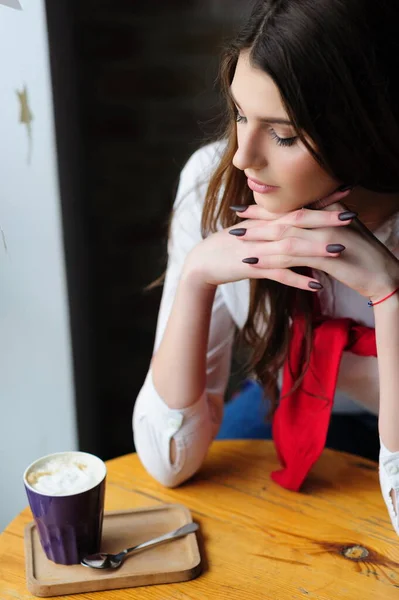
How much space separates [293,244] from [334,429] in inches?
24.0

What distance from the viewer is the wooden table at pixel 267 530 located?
90cm

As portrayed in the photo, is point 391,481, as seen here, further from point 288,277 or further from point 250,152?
point 250,152

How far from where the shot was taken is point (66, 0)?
4.74 feet

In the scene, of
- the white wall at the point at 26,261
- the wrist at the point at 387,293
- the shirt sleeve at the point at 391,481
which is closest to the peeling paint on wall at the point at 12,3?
the white wall at the point at 26,261

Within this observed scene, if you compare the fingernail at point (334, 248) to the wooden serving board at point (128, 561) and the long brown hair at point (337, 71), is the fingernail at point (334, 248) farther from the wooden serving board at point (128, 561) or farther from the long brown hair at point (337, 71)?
the wooden serving board at point (128, 561)

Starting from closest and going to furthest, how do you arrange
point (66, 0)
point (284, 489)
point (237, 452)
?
point (284, 489)
point (237, 452)
point (66, 0)

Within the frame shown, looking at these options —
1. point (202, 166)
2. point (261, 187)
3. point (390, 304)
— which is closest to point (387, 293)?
point (390, 304)

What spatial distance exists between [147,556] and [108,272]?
1.04 metres

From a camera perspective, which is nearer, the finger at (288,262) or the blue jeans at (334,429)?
the finger at (288,262)

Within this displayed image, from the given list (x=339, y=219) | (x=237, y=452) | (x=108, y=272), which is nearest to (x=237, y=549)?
(x=237, y=452)

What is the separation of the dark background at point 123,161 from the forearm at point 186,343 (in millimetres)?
440

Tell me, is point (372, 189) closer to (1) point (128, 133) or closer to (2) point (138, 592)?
(2) point (138, 592)

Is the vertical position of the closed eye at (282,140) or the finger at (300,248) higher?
the closed eye at (282,140)

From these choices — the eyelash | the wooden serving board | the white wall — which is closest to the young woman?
the eyelash
